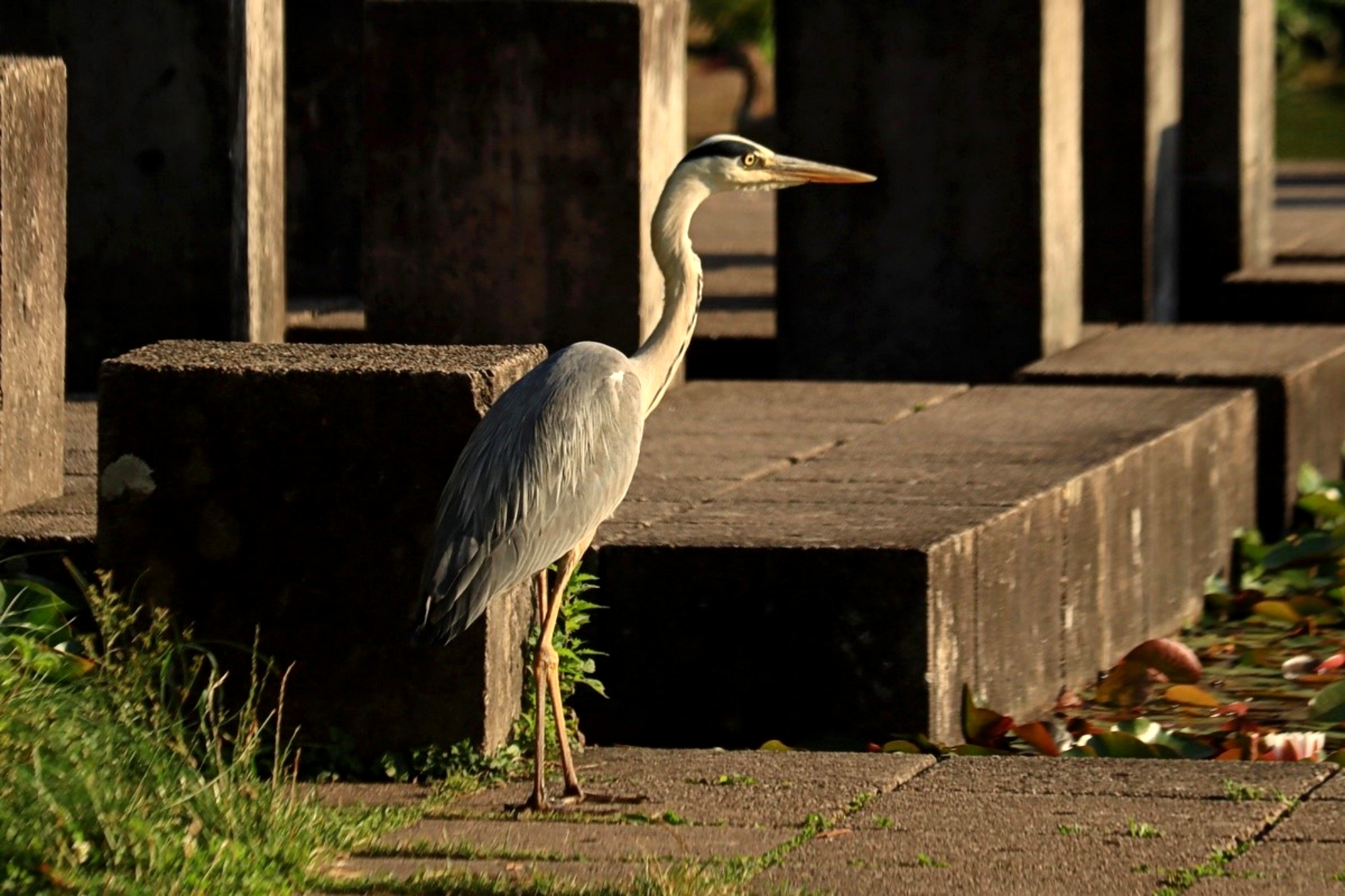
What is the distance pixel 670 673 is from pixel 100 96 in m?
3.06

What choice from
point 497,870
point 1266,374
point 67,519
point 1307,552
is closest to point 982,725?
point 497,870

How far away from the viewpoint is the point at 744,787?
458 cm

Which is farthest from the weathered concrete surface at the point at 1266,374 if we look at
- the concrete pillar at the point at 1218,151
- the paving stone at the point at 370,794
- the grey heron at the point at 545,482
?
the paving stone at the point at 370,794

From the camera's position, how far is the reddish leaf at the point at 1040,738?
5352mm

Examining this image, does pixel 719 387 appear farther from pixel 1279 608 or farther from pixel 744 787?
pixel 744 787

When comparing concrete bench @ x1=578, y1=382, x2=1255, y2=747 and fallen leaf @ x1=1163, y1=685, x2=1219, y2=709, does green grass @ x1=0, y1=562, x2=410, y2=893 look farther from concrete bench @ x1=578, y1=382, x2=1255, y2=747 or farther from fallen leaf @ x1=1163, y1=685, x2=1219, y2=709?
fallen leaf @ x1=1163, y1=685, x2=1219, y2=709

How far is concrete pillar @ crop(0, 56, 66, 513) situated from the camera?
19.1 feet

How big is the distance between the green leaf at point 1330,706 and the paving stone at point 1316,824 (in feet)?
4.82

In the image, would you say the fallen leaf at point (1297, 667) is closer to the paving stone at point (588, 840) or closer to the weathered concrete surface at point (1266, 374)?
the weathered concrete surface at point (1266, 374)

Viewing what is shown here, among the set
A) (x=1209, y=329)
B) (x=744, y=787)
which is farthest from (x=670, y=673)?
(x=1209, y=329)

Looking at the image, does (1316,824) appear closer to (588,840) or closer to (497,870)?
(588,840)

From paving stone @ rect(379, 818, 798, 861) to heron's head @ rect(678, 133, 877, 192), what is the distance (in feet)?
4.49

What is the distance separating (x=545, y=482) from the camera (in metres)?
4.62

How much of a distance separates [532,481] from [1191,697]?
2198 mm
